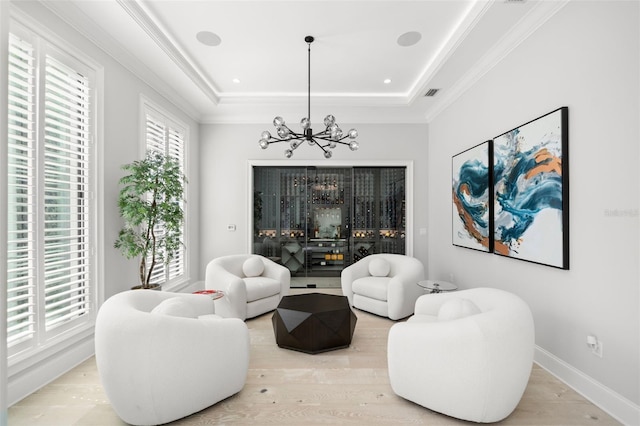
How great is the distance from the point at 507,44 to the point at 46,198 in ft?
14.6

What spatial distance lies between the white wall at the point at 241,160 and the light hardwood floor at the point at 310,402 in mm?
2771

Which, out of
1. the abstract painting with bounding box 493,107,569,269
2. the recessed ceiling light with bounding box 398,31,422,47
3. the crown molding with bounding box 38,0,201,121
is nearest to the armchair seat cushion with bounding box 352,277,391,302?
the abstract painting with bounding box 493,107,569,269

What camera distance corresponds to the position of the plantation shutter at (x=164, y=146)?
3930mm

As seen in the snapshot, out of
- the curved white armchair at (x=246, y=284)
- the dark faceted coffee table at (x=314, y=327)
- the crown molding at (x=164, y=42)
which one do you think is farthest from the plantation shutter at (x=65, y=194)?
the dark faceted coffee table at (x=314, y=327)

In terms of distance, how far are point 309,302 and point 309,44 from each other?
9.51 feet

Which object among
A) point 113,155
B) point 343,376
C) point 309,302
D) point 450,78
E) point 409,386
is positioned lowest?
point 343,376

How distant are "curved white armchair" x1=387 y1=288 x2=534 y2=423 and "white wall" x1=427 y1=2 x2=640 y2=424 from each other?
0.65m

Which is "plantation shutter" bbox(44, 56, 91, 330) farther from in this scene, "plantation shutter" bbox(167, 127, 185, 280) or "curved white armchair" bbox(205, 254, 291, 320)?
"plantation shutter" bbox(167, 127, 185, 280)

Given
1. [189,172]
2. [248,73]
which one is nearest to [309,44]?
[248,73]

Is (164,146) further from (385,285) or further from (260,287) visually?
(385,285)

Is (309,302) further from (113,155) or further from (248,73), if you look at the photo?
(248,73)

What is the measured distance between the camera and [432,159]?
516 cm

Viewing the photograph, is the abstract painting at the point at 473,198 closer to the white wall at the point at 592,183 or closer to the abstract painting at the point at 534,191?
the abstract painting at the point at 534,191

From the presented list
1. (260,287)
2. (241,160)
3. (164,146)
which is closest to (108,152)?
(164,146)
